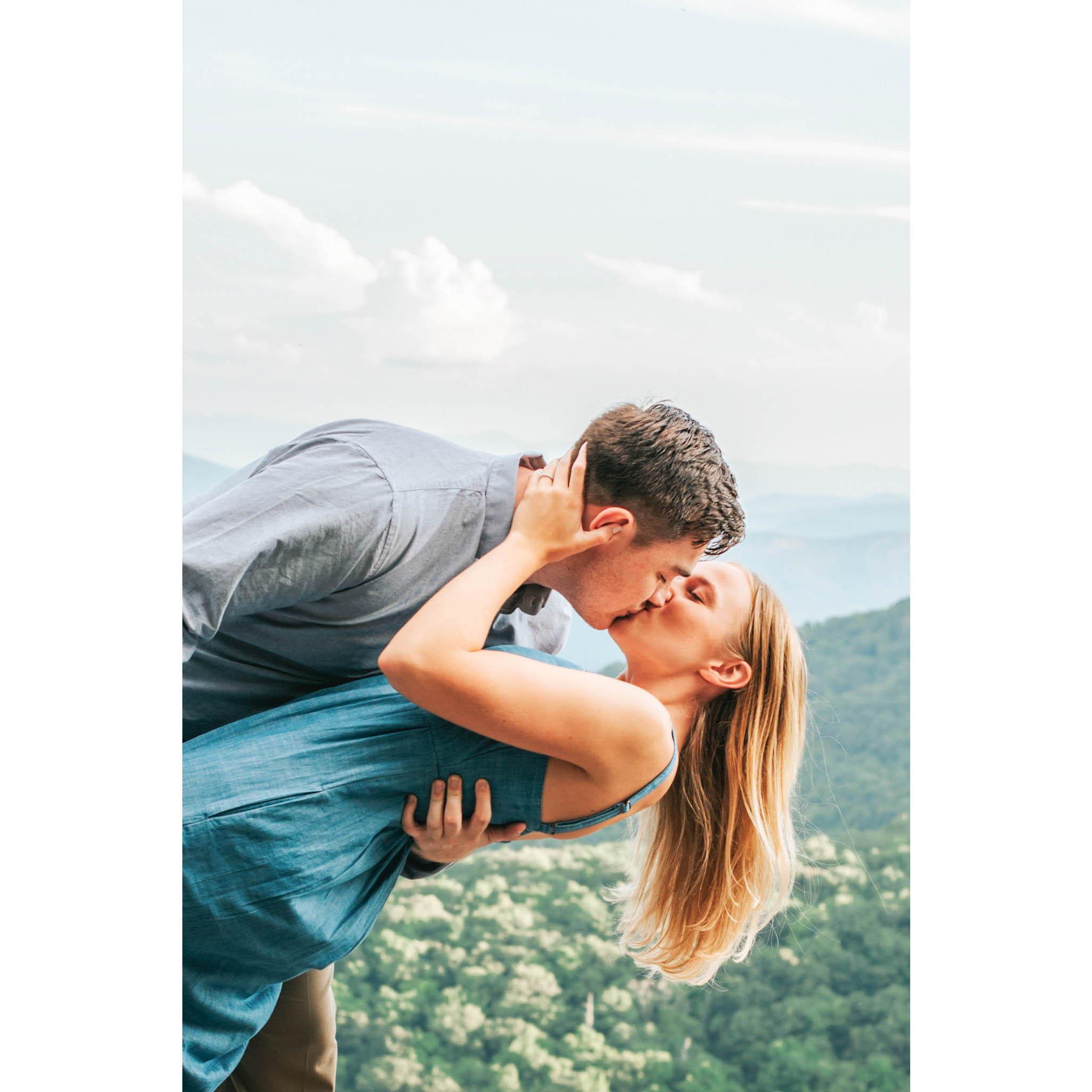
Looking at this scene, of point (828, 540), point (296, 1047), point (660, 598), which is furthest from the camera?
point (828, 540)

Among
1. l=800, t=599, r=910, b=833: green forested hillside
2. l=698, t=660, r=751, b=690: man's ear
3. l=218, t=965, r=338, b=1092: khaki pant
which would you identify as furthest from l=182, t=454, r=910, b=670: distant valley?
l=698, t=660, r=751, b=690: man's ear

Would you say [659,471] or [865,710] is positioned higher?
[659,471]

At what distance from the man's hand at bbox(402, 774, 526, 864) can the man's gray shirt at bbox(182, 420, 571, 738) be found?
175 mm

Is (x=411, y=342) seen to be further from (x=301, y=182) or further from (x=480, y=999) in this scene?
(x=480, y=999)

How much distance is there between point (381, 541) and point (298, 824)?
1.01 ft

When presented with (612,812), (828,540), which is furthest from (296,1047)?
(828,540)

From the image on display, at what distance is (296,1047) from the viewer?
6.88 feet

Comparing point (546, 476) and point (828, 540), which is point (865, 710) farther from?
point (546, 476)

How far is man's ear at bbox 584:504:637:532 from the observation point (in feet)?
4.38

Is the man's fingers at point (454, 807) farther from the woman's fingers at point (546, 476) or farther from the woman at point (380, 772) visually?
the woman's fingers at point (546, 476)
